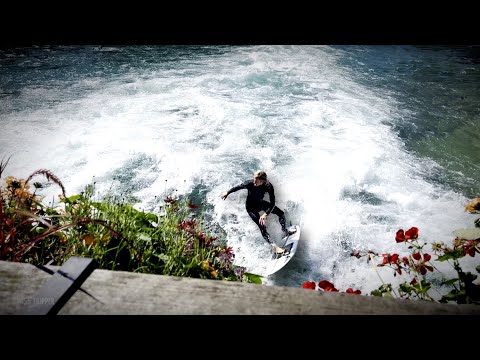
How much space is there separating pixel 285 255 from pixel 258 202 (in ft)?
4.90

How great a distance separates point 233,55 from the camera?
1500 centimetres

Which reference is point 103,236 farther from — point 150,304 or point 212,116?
point 212,116

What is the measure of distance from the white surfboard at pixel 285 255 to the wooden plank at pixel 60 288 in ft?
15.8

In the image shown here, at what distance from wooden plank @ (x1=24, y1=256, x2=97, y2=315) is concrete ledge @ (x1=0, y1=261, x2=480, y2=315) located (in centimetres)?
1

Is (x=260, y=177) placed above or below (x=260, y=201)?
above

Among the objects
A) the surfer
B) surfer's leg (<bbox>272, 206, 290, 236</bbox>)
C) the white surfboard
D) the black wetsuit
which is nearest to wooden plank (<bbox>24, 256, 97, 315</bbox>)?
the white surfboard

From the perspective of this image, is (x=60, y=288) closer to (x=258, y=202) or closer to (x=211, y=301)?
(x=211, y=301)

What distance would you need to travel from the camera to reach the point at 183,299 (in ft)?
2.53

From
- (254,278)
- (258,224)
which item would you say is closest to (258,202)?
(258,224)

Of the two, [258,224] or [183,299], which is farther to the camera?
[258,224]

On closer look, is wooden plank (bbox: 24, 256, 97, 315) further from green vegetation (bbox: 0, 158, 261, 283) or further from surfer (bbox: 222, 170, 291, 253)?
surfer (bbox: 222, 170, 291, 253)

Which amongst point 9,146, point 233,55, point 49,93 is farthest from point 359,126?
point 49,93
